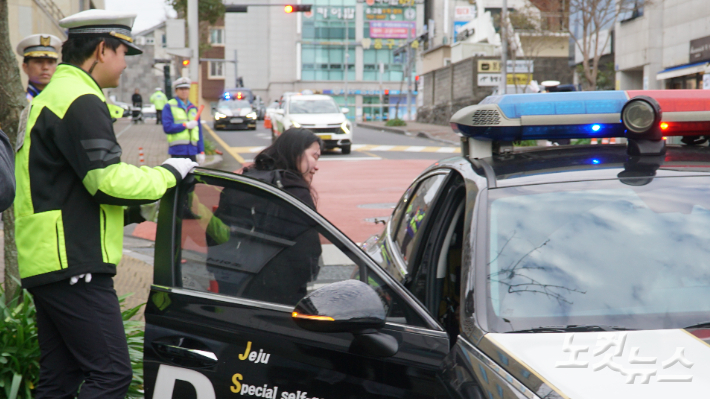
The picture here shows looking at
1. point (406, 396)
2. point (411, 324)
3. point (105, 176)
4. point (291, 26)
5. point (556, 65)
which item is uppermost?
point (291, 26)

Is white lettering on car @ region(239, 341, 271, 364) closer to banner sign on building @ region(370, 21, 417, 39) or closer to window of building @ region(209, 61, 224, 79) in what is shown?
banner sign on building @ region(370, 21, 417, 39)

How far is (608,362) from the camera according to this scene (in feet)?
5.86

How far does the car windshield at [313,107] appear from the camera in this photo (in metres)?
22.9

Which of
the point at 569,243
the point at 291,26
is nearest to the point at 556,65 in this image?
the point at 569,243

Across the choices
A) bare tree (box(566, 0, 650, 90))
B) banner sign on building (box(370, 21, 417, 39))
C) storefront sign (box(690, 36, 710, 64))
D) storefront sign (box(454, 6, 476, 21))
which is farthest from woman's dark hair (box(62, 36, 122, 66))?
banner sign on building (box(370, 21, 417, 39))

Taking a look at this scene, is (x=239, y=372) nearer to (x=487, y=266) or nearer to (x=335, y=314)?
(x=335, y=314)

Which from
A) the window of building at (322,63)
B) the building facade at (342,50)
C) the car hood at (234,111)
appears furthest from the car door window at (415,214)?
the window of building at (322,63)

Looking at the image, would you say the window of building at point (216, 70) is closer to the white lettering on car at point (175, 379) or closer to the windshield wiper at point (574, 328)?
the white lettering on car at point (175, 379)

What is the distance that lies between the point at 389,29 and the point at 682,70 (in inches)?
1946

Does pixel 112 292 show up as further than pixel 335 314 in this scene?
Yes

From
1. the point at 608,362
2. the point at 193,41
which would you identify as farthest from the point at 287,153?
the point at 193,41

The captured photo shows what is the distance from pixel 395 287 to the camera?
2318 mm

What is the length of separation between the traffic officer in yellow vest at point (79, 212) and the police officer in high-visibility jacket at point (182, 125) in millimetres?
8490

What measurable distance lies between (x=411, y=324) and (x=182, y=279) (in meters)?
0.84
